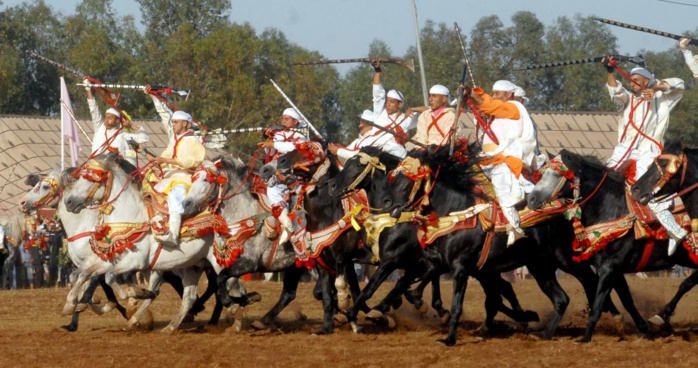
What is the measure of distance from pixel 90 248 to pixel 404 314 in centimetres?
443

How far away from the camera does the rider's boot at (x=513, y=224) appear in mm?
14414

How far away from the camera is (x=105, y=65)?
5391 centimetres

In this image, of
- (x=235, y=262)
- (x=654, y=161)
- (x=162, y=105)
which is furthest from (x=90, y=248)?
(x=654, y=161)

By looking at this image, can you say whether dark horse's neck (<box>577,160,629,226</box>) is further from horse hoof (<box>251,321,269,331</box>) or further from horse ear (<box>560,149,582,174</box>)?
horse hoof (<box>251,321,269,331</box>)

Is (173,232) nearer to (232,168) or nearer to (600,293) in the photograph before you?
(232,168)

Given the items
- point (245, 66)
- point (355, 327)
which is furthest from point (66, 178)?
point (245, 66)

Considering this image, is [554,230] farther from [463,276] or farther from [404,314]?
[404,314]

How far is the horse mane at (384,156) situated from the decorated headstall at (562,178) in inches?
72.1

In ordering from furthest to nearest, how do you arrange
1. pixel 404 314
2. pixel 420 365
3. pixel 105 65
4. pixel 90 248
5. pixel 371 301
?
pixel 105 65 → pixel 371 301 → pixel 404 314 → pixel 90 248 → pixel 420 365

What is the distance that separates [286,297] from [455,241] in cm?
313

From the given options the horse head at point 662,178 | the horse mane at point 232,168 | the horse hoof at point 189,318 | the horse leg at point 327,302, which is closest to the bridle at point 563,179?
the horse head at point 662,178

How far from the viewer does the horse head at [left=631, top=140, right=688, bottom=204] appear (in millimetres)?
13789

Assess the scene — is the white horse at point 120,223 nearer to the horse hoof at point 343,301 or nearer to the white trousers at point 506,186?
the horse hoof at point 343,301

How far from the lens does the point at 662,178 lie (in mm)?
13797
